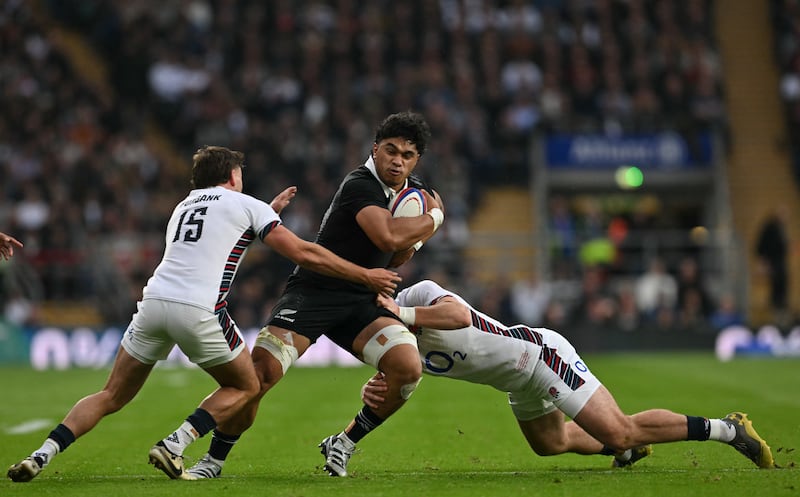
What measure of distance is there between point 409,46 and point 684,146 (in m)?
6.73

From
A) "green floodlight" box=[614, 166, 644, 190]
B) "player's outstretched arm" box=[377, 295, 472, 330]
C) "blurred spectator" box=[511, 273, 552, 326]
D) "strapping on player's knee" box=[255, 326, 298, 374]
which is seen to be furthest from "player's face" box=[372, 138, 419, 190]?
"green floodlight" box=[614, 166, 644, 190]

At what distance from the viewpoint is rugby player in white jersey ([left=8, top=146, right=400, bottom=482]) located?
779cm

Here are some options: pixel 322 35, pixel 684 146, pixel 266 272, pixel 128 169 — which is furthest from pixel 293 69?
pixel 684 146

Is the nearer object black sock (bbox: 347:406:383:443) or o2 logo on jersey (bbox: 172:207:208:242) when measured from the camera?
o2 logo on jersey (bbox: 172:207:208:242)

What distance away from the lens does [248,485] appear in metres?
7.84

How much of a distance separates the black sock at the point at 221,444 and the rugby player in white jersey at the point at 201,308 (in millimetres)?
366

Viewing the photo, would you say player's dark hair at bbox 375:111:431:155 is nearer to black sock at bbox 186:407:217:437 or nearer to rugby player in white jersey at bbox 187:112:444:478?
rugby player in white jersey at bbox 187:112:444:478

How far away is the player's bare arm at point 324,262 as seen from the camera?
7828 mm

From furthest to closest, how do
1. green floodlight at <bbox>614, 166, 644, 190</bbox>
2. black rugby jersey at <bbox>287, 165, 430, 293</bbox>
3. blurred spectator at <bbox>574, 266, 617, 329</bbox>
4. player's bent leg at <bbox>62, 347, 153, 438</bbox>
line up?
green floodlight at <bbox>614, 166, 644, 190</bbox>
blurred spectator at <bbox>574, 266, 617, 329</bbox>
black rugby jersey at <bbox>287, 165, 430, 293</bbox>
player's bent leg at <bbox>62, 347, 153, 438</bbox>

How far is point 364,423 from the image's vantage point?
8.52 m

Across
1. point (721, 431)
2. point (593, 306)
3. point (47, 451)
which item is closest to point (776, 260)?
point (593, 306)

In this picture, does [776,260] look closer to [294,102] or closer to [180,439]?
[294,102]

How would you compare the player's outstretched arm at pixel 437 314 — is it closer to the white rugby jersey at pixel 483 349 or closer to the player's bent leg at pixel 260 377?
the white rugby jersey at pixel 483 349

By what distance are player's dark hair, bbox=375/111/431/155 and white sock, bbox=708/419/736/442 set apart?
2683 mm
